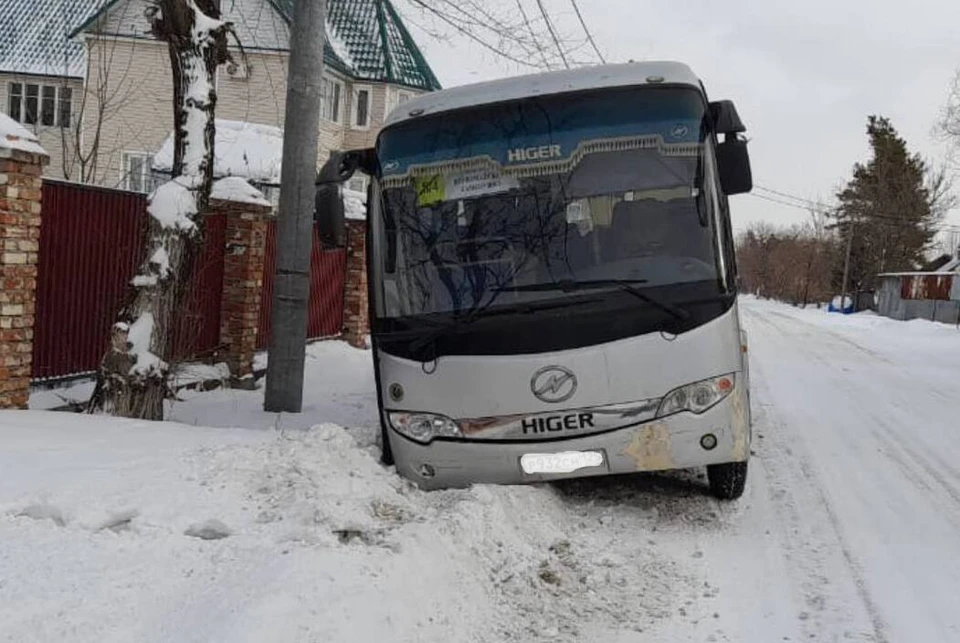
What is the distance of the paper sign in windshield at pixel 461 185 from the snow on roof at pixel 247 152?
14.0 m

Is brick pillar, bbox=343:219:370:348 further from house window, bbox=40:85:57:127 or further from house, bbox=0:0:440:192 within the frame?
house window, bbox=40:85:57:127

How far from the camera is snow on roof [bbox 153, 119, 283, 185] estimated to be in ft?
64.1

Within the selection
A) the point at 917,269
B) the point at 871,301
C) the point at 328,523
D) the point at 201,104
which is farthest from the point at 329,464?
the point at 917,269

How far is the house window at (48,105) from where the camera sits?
30062 millimetres

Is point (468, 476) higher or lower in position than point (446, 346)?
lower

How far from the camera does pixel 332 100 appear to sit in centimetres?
3002

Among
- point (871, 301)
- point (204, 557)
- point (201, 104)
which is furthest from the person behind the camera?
point (871, 301)

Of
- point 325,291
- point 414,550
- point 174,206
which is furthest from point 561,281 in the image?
point 325,291

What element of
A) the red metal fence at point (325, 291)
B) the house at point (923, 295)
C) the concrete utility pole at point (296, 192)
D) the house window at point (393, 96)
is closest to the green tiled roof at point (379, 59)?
the house window at point (393, 96)

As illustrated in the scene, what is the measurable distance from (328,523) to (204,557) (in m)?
0.61

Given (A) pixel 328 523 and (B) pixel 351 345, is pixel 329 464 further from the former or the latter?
(B) pixel 351 345

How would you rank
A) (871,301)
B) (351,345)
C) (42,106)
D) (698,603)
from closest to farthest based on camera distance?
1. (698,603)
2. (351,345)
3. (42,106)
4. (871,301)

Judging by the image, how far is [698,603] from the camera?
3928 millimetres

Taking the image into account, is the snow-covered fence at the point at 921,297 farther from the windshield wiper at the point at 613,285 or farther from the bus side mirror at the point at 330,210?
the bus side mirror at the point at 330,210
